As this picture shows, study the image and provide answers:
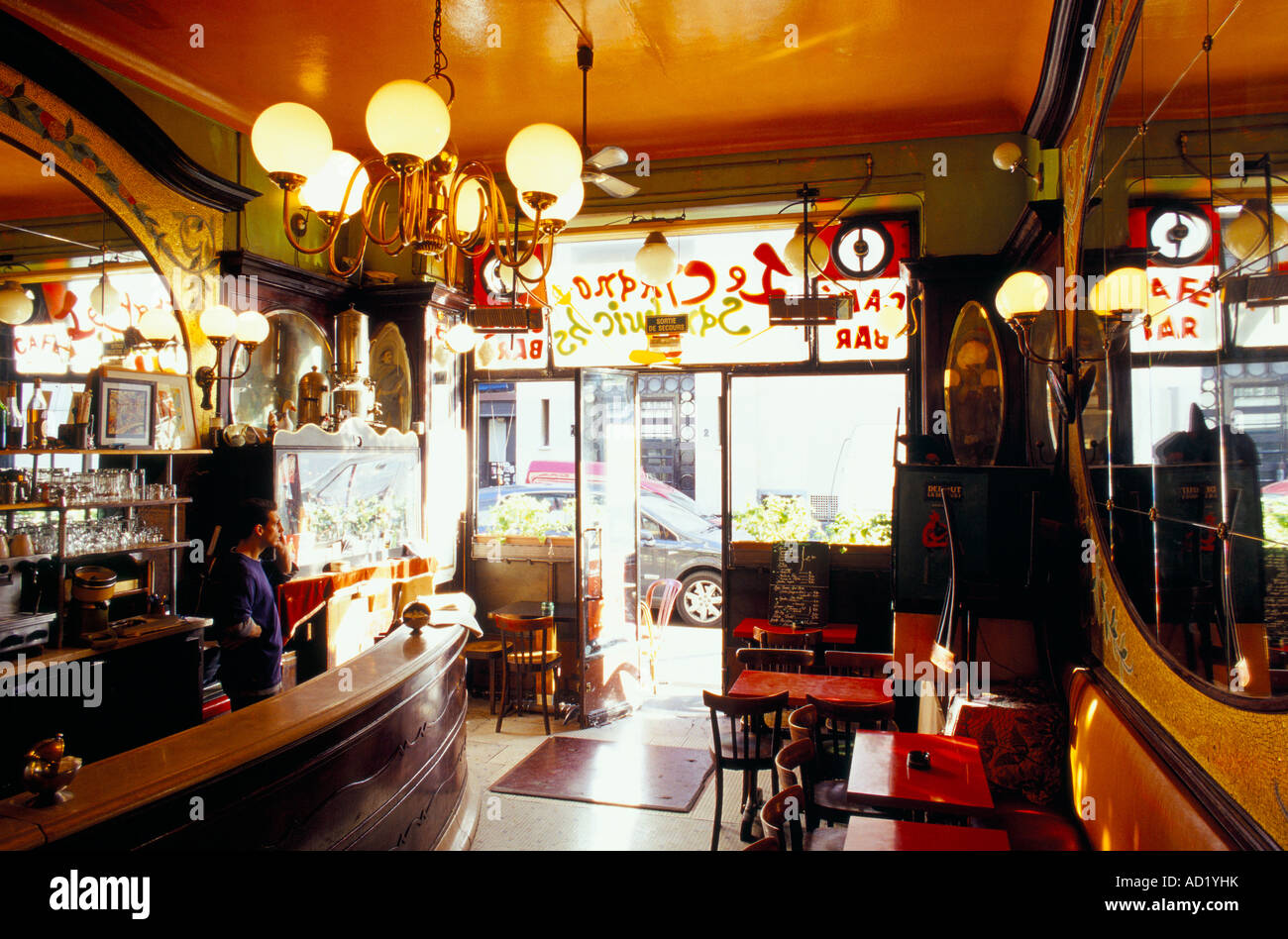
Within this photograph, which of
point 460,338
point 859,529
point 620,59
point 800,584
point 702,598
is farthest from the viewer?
point 702,598

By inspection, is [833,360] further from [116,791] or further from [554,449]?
[116,791]

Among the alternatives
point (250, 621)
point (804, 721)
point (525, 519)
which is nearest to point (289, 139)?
point (250, 621)

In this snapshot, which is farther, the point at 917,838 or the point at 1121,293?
the point at 1121,293

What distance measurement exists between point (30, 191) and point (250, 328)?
1.20 meters

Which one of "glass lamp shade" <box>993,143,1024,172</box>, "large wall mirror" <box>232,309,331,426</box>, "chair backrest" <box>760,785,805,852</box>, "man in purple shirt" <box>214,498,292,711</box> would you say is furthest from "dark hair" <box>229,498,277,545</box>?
"glass lamp shade" <box>993,143,1024,172</box>

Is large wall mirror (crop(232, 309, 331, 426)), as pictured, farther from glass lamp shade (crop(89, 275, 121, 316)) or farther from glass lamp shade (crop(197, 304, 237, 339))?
glass lamp shade (crop(89, 275, 121, 316))

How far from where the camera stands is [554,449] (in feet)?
24.3

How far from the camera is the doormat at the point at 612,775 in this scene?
15.9 ft

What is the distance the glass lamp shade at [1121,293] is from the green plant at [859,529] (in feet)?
10.5

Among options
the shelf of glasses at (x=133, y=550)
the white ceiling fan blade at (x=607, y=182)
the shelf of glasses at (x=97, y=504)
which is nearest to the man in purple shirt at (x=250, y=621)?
the shelf of glasses at (x=133, y=550)

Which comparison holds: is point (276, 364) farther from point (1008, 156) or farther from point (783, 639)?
point (1008, 156)

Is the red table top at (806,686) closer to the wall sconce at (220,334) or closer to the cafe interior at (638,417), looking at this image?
the cafe interior at (638,417)

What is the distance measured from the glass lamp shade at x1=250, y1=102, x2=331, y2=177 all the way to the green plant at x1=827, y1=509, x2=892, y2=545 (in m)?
4.84

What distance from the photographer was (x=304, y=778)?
7.56 feet
